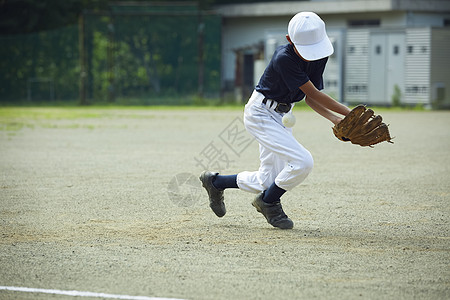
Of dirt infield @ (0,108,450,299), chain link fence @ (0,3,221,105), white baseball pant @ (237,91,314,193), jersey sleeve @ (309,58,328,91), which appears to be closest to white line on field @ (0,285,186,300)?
dirt infield @ (0,108,450,299)

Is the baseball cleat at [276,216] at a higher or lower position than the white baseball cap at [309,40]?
lower

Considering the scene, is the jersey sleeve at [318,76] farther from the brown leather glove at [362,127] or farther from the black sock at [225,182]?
the black sock at [225,182]

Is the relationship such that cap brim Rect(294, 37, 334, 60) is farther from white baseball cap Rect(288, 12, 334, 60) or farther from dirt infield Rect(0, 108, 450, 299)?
dirt infield Rect(0, 108, 450, 299)

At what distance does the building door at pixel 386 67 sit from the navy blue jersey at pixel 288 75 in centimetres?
1959

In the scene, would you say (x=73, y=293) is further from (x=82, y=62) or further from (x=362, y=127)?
(x=82, y=62)

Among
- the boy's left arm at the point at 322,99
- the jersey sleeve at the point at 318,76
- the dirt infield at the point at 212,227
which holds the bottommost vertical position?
the dirt infield at the point at 212,227

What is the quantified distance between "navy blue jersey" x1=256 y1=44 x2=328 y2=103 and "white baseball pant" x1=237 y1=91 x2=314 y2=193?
12 centimetres

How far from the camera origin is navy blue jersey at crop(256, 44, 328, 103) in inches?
210

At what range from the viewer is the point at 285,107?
5684mm

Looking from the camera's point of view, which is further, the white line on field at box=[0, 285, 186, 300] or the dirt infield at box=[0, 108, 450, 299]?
the dirt infield at box=[0, 108, 450, 299]

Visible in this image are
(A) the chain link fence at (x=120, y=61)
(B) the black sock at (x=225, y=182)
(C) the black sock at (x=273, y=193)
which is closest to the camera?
(C) the black sock at (x=273, y=193)

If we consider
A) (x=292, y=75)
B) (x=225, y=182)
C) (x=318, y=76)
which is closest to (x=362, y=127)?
(x=318, y=76)

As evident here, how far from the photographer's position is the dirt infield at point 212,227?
4.16 metres

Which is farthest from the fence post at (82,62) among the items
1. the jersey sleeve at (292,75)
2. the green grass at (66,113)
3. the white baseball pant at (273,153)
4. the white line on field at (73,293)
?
the white line on field at (73,293)
